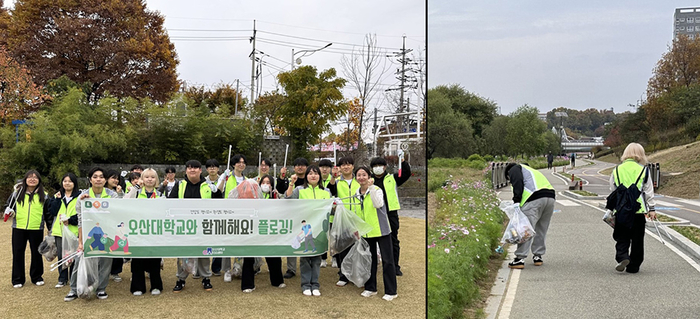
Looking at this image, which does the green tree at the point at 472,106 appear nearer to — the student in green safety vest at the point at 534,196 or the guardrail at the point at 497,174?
the student in green safety vest at the point at 534,196

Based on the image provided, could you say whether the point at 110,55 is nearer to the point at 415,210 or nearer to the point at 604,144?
the point at 415,210

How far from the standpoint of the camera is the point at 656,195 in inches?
212

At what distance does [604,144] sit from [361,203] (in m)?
2.29

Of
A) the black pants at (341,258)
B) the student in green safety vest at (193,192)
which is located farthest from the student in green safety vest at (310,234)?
the student in green safety vest at (193,192)

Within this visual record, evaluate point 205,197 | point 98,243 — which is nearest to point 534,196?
point 205,197

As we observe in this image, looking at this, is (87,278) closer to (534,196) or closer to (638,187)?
(534,196)

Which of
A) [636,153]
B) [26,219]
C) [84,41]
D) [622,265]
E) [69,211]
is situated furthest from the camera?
[84,41]

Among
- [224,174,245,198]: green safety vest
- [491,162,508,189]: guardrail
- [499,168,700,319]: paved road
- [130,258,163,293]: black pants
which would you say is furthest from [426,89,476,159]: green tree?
[130,258,163,293]: black pants

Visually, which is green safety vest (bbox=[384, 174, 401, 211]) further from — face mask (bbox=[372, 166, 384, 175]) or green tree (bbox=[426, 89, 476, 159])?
green tree (bbox=[426, 89, 476, 159])

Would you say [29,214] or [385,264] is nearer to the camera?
[385,264]

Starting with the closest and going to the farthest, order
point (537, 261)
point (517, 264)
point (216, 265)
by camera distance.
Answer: point (537, 261) < point (517, 264) < point (216, 265)

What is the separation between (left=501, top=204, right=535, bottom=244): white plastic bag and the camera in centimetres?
568

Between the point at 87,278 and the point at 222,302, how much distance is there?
1.34 metres

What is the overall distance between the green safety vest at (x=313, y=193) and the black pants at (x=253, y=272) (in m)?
0.72
